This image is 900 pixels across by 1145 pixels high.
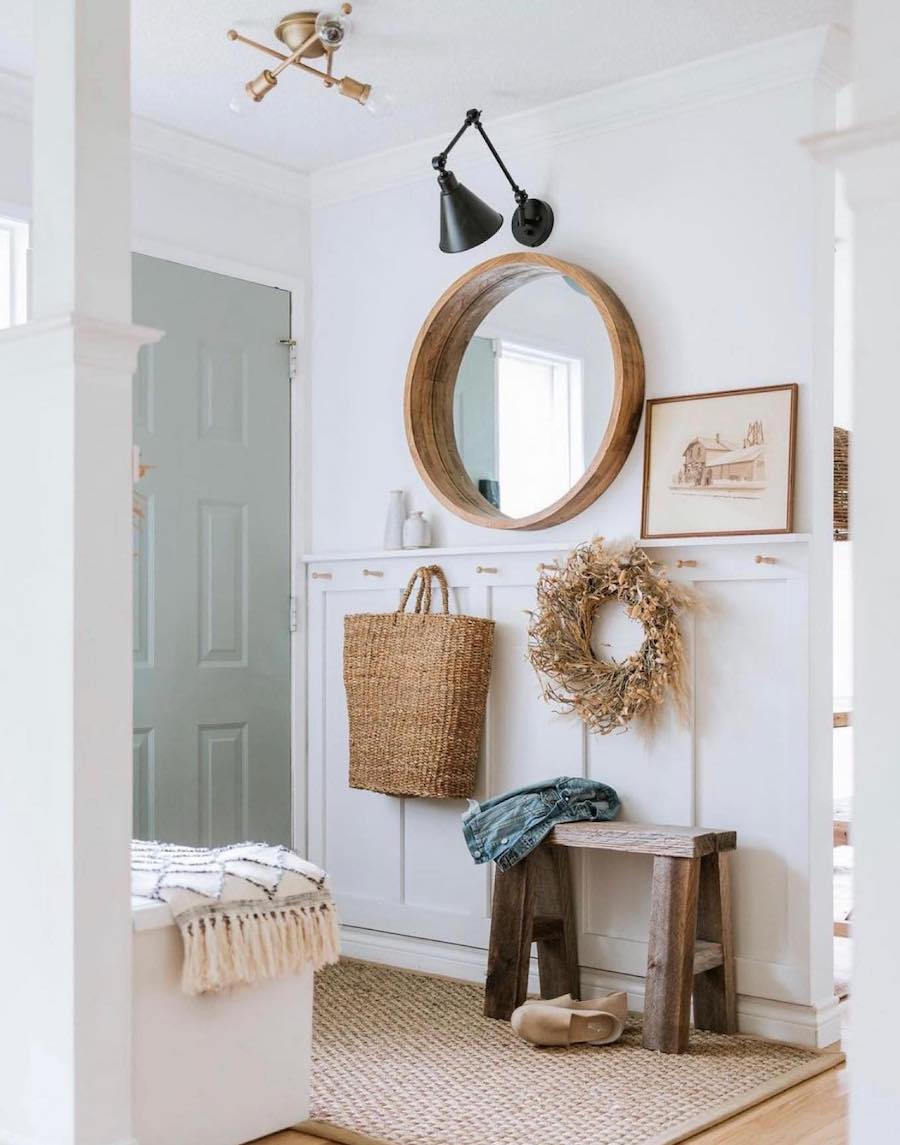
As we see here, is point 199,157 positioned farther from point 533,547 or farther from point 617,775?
point 617,775

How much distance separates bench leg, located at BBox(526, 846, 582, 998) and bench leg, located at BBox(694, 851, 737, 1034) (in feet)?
1.17

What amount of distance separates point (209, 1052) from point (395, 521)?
74.1 inches

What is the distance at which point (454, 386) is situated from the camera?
4.05 meters

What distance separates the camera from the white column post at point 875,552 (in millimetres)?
1446

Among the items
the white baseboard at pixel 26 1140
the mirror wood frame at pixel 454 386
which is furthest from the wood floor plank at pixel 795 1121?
the mirror wood frame at pixel 454 386

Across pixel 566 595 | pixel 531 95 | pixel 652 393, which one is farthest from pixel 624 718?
pixel 531 95

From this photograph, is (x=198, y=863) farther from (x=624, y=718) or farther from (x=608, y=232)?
(x=608, y=232)

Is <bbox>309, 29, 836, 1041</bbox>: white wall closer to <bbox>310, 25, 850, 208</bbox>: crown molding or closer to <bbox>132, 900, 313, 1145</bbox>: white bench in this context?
<bbox>310, 25, 850, 208</bbox>: crown molding

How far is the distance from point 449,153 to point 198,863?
2.26 metres

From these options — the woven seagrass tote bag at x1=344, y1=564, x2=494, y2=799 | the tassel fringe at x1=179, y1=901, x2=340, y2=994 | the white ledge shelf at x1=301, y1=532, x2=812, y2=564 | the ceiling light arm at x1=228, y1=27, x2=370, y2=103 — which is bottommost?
the tassel fringe at x1=179, y1=901, x2=340, y2=994

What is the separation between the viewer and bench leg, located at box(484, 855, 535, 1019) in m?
3.46

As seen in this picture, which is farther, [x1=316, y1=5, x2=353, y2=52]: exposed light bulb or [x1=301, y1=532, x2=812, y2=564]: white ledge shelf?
[x1=301, y1=532, x2=812, y2=564]: white ledge shelf

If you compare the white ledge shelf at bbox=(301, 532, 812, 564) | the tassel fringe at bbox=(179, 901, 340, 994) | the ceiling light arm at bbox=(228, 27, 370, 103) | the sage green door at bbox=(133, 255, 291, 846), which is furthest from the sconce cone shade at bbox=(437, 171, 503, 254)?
the tassel fringe at bbox=(179, 901, 340, 994)

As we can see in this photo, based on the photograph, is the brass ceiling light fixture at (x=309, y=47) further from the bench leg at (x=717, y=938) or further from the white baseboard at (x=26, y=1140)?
the white baseboard at (x=26, y=1140)
